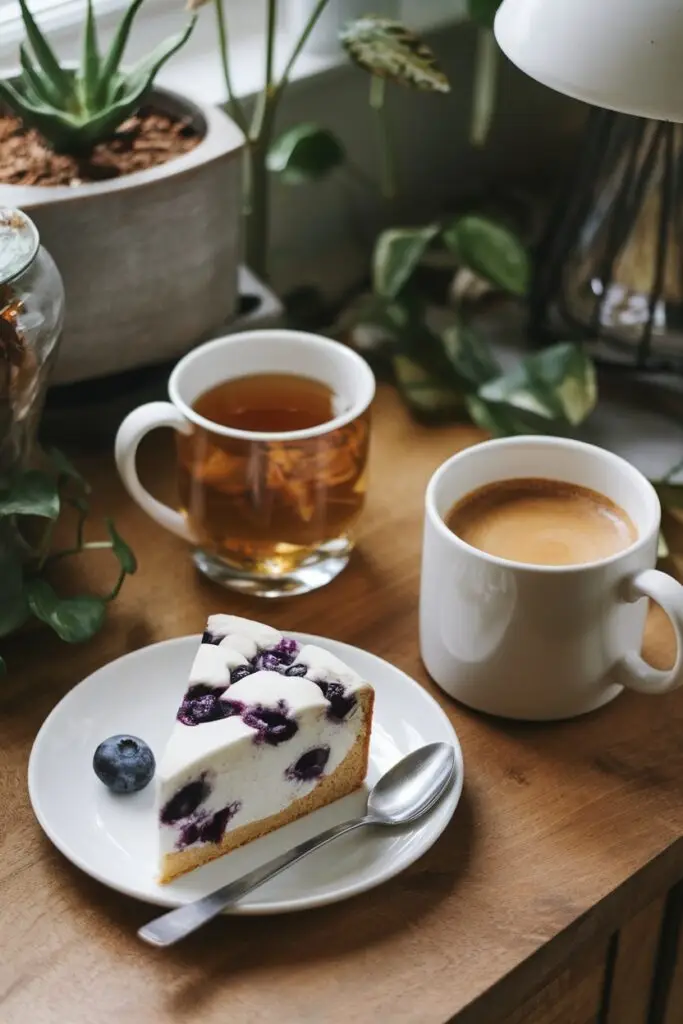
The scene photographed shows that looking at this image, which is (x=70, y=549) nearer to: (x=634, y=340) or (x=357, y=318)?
A: (x=357, y=318)

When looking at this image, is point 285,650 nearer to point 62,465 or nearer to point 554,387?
point 62,465

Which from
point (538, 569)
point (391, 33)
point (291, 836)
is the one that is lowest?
point (291, 836)

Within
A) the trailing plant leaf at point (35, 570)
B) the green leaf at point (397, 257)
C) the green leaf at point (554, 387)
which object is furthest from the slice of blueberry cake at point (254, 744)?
the green leaf at point (397, 257)

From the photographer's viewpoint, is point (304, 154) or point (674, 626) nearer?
point (674, 626)

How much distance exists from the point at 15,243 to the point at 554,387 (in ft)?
1.30

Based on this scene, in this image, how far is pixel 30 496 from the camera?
74cm

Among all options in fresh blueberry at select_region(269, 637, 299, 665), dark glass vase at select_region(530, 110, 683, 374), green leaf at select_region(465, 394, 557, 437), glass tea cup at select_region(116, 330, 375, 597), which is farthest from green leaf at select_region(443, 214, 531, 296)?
fresh blueberry at select_region(269, 637, 299, 665)

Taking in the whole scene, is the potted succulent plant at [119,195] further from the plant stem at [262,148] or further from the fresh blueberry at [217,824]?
the fresh blueberry at [217,824]

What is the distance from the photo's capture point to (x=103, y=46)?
1.04 meters

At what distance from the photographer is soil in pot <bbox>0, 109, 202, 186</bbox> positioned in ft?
2.75

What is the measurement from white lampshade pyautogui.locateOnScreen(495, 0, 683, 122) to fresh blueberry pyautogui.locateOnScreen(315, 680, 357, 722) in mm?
333

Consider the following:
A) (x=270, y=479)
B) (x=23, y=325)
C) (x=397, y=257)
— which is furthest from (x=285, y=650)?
(x=397, y=257)

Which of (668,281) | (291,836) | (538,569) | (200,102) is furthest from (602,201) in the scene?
(291,836)

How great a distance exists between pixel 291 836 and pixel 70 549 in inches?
10.5
